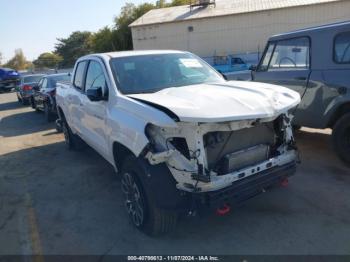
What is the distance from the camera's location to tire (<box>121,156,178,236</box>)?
3.52 metres

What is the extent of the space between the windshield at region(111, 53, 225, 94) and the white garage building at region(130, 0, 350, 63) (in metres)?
26.6

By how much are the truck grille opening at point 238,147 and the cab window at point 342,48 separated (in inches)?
84.9

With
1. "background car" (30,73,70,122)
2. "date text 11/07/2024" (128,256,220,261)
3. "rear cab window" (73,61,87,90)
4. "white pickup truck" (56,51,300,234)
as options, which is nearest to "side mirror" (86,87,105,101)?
"white pickup truck" (56,51,300,234)

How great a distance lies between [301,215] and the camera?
4.05 metres

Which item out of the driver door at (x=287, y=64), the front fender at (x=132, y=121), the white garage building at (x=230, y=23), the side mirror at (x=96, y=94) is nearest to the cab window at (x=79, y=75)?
the side mirror at (x=96, y=94)

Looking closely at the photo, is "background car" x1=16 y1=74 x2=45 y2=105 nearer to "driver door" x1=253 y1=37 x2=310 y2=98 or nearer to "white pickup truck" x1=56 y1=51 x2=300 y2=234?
"driver door" x1=253 y1=37 x2=310 y2=98

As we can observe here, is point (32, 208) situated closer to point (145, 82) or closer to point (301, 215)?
point (145, 82)

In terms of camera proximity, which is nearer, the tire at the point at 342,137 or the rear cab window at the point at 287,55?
the tire at the point at 342,137

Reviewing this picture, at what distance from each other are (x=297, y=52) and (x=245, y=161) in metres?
3.27

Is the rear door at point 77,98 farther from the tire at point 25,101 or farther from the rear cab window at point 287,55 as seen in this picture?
the tire at point 25,101

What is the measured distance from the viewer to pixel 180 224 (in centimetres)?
402

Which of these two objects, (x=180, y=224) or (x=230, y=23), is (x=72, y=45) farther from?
(x=180, y=224)

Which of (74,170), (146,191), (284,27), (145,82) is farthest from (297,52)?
(284,27)

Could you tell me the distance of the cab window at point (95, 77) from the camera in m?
4.69
